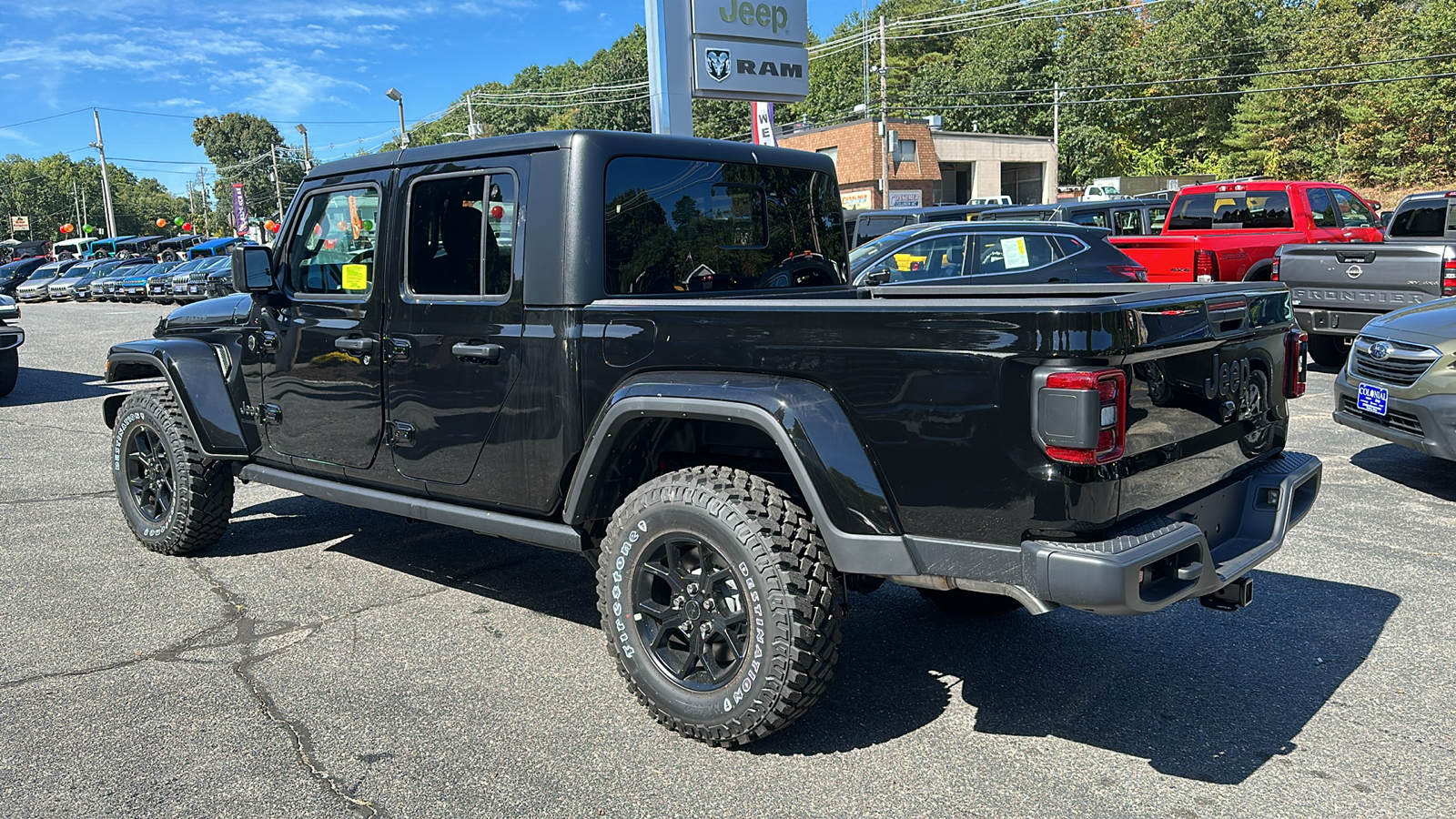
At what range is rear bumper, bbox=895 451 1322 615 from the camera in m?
2.68

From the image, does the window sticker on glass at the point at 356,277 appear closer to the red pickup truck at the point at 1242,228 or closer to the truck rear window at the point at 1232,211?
the red pickup truck at the point at 1242,228

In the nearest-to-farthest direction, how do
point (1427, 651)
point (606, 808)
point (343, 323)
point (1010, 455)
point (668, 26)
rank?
point (1010, 455), point (606, 808), point (1427, 651), point (343, 323), point (668, 26)

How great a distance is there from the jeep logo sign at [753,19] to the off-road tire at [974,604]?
8364 millimetres

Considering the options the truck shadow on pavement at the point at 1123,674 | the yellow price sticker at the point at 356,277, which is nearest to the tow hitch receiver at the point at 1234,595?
the truck shadow on pavement at the point at 1123,674

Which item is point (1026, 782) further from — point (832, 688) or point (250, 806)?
point (250, 806)

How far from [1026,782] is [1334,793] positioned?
854 mm

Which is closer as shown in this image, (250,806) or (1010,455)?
(1010,455)

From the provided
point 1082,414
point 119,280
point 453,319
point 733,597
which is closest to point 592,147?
point 453,319

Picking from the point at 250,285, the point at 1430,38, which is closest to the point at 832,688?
the point at 250,285

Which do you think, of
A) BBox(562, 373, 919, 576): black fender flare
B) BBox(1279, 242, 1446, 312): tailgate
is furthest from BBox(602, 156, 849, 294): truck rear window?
BBox(1279, 242, 1446, 312): tailgate

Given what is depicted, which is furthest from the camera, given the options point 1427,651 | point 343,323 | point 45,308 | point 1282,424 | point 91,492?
point 45,308

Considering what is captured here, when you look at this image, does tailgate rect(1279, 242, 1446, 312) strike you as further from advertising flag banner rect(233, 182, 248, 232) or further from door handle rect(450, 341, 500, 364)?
advertising flag banner rect(233, 182, 248, 232)

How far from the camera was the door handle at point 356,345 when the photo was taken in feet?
14.2

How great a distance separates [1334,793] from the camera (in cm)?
298
